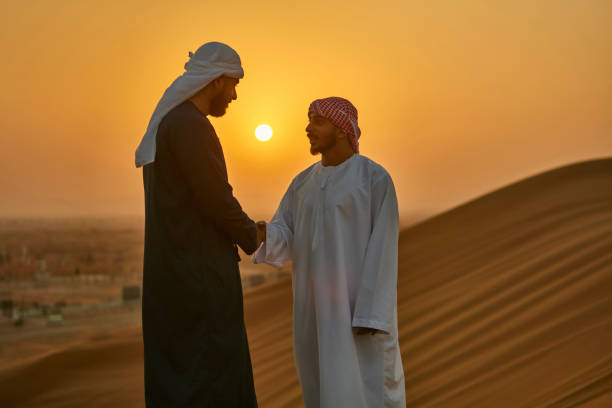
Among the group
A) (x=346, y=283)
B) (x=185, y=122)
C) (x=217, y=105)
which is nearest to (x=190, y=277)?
(x=185, y=122)

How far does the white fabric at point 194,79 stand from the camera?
323cm

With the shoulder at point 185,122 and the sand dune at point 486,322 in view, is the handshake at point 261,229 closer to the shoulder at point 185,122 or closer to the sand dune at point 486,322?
the shoulder at point 185,122

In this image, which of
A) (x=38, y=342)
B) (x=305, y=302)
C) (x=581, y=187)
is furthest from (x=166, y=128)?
(x=38, y=342)

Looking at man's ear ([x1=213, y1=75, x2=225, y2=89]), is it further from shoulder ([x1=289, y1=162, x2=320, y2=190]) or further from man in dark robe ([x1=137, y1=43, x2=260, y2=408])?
shoulder ([x1=289, y1=162, x2=320, y2=190])

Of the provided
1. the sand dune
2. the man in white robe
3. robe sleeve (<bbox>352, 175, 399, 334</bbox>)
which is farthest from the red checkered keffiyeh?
the sand dune

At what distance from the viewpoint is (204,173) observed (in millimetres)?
3084

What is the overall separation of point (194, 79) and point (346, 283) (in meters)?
1.34

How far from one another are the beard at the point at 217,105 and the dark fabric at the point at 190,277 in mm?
204

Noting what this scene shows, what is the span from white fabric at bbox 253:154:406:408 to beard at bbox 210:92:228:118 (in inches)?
30.5

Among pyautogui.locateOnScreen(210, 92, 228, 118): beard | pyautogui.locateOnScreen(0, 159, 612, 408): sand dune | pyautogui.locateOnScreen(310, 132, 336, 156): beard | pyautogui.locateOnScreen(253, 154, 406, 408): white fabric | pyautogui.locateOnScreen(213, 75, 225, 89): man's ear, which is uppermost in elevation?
pyautogui.locateOnScreen(213, 75, 225, 89): man's ear

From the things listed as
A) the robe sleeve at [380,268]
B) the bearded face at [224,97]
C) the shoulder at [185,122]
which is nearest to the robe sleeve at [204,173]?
the shoulder at [185,122]

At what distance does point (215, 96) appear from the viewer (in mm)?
3361

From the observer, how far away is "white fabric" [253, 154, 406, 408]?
143 inches

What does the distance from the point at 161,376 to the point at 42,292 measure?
25.9m
